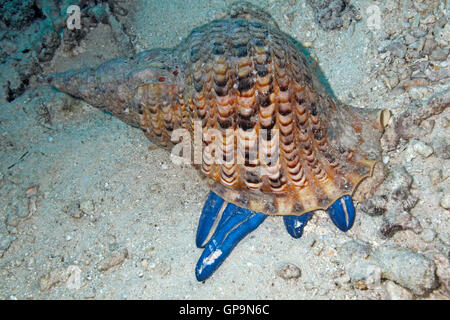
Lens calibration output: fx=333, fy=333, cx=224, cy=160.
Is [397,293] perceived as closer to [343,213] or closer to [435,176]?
[343,213]

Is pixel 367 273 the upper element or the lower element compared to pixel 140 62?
lower

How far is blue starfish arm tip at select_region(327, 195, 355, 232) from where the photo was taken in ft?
8.87

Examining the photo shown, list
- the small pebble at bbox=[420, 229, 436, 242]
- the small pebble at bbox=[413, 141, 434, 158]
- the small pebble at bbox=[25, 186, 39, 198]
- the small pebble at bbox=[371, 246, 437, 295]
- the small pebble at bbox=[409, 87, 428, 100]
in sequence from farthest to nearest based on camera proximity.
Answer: the small pebble at bbox=[25, 186, 39, 198] < the small pebble at bbox=[409, 87, 428, 100] < the small pebble at bbox=[413, 141, 434, 158] < the small pebble at bbox=[420, 229, 436, 242] < the small pebble at bbox=[371, 246, 437, 295]

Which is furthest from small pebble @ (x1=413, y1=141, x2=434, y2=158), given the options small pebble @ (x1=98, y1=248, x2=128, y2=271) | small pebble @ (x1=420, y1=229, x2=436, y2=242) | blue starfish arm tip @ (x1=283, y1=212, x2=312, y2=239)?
small pebble @ (x1=98, y1=248, x2=128, y2=271)

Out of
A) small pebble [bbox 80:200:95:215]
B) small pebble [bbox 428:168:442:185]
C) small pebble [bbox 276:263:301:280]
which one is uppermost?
small pebble [bbox 428:168:442:185]

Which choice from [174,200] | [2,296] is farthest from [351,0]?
[2,296]

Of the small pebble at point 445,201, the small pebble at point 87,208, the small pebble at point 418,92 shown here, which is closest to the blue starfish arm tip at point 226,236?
the small pebble at point 87,208

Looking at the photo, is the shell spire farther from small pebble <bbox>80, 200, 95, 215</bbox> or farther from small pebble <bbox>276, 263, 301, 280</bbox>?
small pebble <bbox>80, 200, 95, 215</bbox>

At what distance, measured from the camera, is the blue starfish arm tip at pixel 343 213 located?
106 inches

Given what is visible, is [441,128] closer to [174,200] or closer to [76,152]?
[174,200]

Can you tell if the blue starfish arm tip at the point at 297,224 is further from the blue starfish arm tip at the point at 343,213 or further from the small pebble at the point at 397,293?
the small pebble at the point at 397,293
